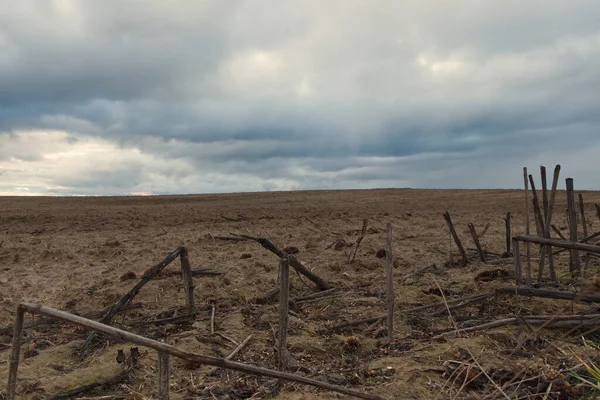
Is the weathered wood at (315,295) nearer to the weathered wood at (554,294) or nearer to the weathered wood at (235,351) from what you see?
the weathered wood at (235,351)

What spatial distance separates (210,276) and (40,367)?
11.1 ft

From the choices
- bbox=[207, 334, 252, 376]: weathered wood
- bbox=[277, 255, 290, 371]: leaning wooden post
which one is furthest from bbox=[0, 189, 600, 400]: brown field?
bbox=[277, 255, 290, 371]: leaning wooden post

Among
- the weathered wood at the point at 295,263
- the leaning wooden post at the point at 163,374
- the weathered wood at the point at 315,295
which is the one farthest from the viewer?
the weathered wood at the point at 315,295

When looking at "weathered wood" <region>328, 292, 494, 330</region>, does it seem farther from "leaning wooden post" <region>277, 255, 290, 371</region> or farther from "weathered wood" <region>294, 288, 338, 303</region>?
"leaning wooden post" <region>277, 255, 290, 371</region>

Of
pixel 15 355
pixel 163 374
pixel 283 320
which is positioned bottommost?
pixel 283 320

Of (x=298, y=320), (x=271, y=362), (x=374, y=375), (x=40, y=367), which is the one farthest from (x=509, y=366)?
(x=40, y=367)

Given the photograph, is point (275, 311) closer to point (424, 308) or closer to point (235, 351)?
point (235, 351)

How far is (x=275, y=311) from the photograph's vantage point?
605 cm

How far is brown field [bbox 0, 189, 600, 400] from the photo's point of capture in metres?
4.00

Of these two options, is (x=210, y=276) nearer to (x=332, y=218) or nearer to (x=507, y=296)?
(x=507, y=296)

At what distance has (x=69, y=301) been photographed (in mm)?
7133

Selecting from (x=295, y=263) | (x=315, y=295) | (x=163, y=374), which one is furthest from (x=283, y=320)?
(x=315, y=295)

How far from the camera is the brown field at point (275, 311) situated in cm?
400

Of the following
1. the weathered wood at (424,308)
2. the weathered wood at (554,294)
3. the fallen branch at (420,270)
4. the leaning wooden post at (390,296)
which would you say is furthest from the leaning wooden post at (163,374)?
the fallen branch at (420,270)
